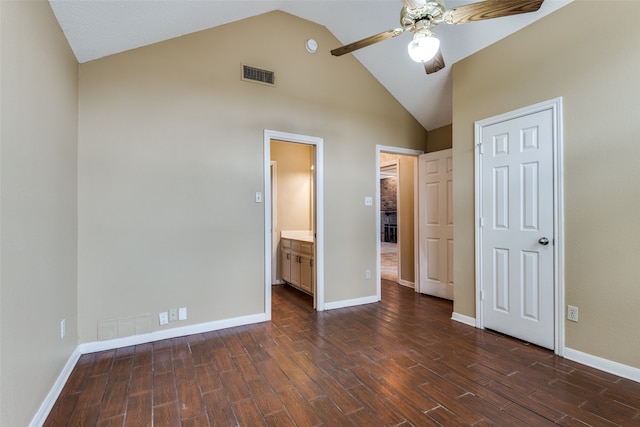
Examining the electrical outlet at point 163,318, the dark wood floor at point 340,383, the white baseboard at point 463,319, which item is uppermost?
the electrical outlet at point 163,318

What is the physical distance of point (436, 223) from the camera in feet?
14.6

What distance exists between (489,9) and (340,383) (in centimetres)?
264

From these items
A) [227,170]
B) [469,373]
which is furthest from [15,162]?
[469,373]

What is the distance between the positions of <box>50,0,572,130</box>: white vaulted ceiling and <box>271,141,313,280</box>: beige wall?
6.01 ft

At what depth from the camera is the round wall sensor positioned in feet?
12.3

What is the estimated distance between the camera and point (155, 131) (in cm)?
296

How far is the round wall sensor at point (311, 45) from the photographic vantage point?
3762mm

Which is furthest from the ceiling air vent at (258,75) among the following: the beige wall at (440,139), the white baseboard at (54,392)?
the white baseboard at (54,392)

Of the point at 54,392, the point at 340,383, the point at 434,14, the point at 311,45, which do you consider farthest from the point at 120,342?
the point at 311,45

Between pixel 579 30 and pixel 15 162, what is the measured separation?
392 cm

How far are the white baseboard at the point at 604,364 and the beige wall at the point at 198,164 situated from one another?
2.28 metres

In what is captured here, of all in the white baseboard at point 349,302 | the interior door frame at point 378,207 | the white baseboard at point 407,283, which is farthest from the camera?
the white baseboard at point 407,283

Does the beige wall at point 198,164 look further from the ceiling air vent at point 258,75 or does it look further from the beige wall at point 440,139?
the beige wall at point 440,139

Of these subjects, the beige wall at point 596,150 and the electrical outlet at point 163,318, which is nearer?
the beige wall at point 596,150
